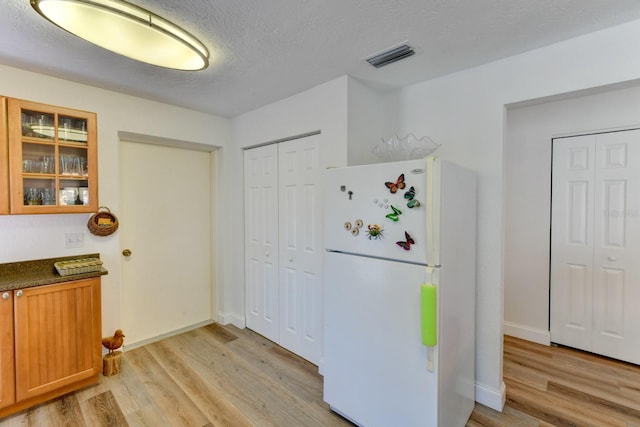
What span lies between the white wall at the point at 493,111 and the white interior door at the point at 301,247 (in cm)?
107

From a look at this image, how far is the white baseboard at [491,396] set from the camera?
6.61 feet

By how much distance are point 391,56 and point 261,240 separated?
6.91ft

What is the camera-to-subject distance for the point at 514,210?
122 inches

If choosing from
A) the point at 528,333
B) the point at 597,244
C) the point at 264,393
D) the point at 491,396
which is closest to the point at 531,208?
the point at 597,244

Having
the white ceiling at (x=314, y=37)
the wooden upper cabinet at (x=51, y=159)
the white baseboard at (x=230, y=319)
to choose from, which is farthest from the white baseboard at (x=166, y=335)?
the white ceiling at (x=314, y=37)

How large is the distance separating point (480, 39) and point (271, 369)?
2.88 m

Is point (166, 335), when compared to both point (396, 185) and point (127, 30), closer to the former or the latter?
point (127, 30)

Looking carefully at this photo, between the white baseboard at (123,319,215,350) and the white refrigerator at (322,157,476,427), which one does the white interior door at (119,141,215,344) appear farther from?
the white refrigerator at (322,157,476,427)

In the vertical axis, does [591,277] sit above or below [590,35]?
below

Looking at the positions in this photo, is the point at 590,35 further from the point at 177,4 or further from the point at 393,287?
the point at 177,4

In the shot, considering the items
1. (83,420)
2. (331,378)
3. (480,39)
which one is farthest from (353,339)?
(480,39)

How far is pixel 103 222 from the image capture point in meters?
2.51

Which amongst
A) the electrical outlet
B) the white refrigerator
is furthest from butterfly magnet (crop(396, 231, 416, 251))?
the electrical outlet

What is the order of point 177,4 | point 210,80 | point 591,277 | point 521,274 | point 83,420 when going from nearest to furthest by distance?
point 177,4, point 83,420, point 210,80, point 591,277, point 521,274
